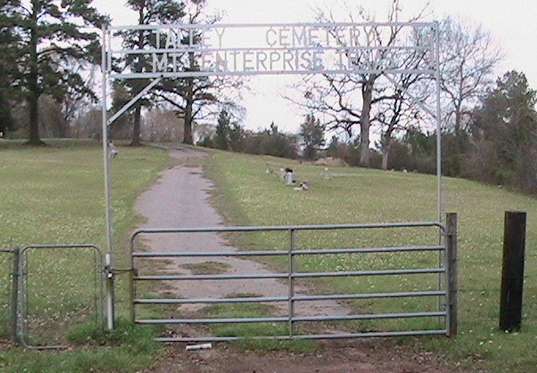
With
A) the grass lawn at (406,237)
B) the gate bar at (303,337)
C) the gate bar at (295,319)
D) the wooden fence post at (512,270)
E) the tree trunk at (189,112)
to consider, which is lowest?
the grass lawn at (406,237)

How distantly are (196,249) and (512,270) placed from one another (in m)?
9.30

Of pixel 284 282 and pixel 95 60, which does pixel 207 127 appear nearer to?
pixel 95 60

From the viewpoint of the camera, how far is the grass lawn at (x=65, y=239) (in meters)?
7.52

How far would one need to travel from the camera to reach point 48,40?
65125 millimetres

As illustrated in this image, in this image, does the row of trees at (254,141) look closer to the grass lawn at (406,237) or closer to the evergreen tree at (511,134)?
the evergreen tree at (511,134)

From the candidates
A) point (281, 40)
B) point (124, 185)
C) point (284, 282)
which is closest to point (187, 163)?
point (124, 185)

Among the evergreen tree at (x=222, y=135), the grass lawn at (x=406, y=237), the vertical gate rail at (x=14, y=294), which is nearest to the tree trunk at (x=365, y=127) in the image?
the grass lawn at (x=406, y=237)

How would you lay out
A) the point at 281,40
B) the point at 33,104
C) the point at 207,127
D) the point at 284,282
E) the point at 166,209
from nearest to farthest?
the point at 281,40
the point at 284,282
the point at 166,209
the point at 33,104
the point at 207,127

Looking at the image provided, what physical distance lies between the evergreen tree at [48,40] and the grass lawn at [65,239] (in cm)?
1299

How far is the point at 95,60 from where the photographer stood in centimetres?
6116

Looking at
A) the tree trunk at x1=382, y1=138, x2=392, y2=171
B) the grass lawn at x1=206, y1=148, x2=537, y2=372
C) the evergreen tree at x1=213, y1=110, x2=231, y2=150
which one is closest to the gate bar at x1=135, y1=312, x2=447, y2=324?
the grass lawn at x1=206, y1=148, x2=537, y2=372

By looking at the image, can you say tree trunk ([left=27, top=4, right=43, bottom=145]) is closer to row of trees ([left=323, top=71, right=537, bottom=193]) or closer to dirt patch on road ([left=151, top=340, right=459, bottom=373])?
row of trees ([left=323, top=71, right=537, bottom=193])

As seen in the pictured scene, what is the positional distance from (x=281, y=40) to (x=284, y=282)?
15.4ft

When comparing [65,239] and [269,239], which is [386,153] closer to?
[269,239]
